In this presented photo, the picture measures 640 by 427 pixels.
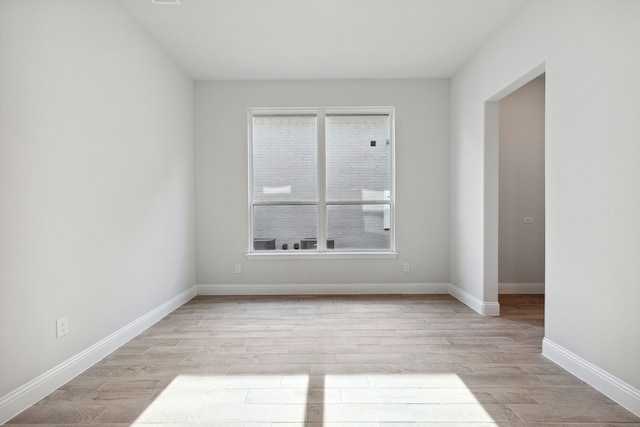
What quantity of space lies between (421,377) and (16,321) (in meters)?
2.47

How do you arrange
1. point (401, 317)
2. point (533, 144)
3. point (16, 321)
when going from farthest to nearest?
point (533, 144) < point (401, 317) < point (16, 321)

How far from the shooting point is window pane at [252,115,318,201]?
16.1 feet

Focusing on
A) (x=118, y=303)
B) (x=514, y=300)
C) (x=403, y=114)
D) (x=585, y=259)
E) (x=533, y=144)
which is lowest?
(x=514, y=300)

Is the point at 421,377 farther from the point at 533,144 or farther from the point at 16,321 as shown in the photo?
→ the point at 533,144

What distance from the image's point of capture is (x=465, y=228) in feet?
14.2

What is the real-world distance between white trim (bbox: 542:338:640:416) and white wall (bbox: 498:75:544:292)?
88.1 inches

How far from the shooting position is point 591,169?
2.31 metres

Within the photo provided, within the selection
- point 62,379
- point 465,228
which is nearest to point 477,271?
point 465,228

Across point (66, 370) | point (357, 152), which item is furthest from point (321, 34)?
point (66, 370)

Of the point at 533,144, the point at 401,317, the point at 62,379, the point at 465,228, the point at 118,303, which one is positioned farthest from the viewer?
the point at 533,144

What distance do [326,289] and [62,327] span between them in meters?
3.05

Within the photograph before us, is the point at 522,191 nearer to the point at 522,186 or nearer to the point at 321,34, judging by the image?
the point at 522,186

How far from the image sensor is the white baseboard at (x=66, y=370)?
6.50 feet

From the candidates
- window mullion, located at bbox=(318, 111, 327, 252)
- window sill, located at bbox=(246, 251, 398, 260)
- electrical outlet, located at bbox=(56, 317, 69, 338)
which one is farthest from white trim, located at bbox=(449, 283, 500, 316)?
electrical outlet, located at bbox=(56, 317, 69, 338)
